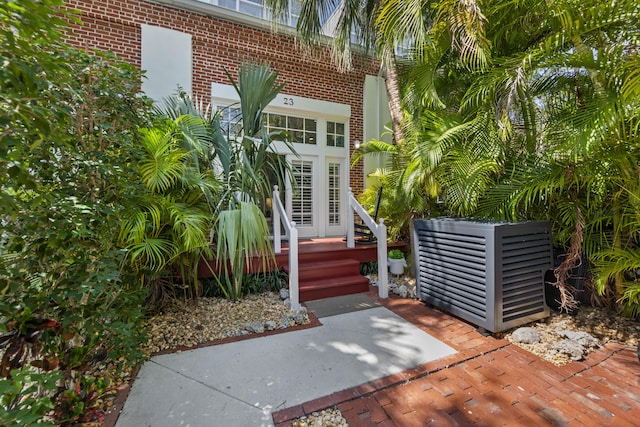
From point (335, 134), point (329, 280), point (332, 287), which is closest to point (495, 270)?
point (332, 287)

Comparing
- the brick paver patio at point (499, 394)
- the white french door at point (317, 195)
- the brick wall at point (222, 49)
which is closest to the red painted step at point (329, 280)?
the brick paver patio at point (499, 394)

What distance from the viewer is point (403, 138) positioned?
459cm

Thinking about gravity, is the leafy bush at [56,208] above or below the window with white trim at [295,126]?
below

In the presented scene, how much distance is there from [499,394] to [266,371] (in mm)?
1741

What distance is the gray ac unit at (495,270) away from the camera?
275 cm

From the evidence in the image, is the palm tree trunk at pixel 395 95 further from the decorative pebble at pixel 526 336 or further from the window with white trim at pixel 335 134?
the decorative pebble at pixel 526 336

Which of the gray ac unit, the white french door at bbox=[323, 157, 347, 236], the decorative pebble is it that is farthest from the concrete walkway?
the white french door at bbox=[323, 157, 347, 236]

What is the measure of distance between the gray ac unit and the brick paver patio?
403 millimetres

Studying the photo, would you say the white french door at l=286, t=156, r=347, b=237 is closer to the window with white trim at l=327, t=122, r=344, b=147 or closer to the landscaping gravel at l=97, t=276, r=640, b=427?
the window with white trim at l=327, t=122, r=344, b=147

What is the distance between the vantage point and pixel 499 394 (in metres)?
2.02

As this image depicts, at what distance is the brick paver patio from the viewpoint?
180 cm

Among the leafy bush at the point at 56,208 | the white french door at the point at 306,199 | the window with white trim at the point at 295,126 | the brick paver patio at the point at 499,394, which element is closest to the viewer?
the leafy bush at the point at 56,208

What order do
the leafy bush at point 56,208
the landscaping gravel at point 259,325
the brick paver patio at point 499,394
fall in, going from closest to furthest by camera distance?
the leafy bush at point 56,208 → the brick paver patio at point 499,394 → the landscaping gravel at point 259,325

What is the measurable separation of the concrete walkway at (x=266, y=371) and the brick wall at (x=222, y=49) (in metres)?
4.30
